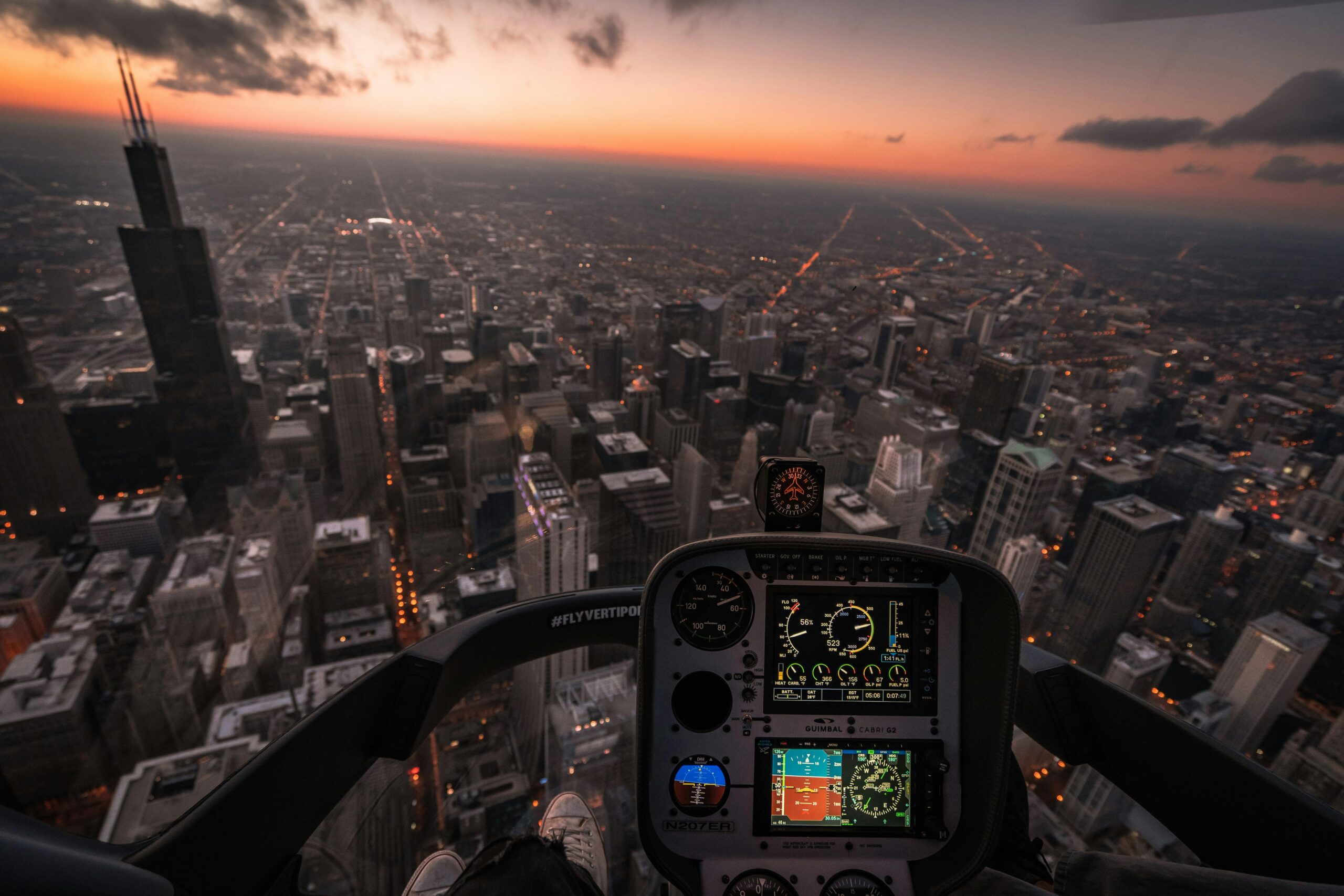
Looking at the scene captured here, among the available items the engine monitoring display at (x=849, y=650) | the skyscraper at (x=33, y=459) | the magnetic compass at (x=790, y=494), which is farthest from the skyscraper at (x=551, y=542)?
the skyscraper at (x=33, y=459)

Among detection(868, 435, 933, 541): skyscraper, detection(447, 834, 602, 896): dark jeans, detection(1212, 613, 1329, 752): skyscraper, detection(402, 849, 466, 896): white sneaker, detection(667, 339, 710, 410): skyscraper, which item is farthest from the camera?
detection(667, 339, 710, 410): skyscraper

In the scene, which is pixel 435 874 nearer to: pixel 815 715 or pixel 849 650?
pixel 815 715

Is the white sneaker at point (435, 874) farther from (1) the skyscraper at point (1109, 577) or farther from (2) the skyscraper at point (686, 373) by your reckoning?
Answer: (2) the skyscraper at point (686, 373)

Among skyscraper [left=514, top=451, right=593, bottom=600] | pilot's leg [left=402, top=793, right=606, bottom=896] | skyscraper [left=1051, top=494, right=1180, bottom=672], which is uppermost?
pilot's leg [left=402, top=793, right=606, bottom=896]

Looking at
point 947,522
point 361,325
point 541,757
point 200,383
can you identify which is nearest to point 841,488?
point 947,522

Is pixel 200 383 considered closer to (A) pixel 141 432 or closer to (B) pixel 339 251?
(A) pixel 141 432

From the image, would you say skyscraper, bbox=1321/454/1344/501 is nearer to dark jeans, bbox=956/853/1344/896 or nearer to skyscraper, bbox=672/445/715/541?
skyscraper, bbox=672/445/715/541

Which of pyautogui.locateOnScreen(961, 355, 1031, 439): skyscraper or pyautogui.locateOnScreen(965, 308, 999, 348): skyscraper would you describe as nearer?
pyautogui.locateOnScreen(965, 308, 999, 348): skyscraper

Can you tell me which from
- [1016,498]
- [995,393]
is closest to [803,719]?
[1016,498]

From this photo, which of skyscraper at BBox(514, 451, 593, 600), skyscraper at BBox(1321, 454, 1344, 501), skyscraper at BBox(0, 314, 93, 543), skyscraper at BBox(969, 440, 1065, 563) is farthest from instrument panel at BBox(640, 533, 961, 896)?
skyscraper at BBox(0, 314, 93, 543)
